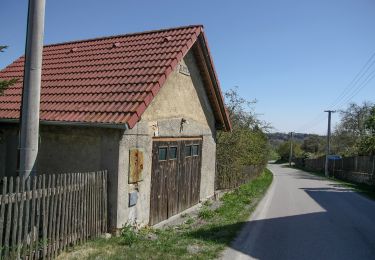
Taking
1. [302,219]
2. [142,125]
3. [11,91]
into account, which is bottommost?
[302,219]

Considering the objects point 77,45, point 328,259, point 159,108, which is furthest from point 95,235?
point 77,45

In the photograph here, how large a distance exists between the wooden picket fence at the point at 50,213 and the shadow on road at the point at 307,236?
8.28ft

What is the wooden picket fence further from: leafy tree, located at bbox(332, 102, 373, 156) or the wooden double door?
leafy tree, located at bbox(332, 102, 373, 156)

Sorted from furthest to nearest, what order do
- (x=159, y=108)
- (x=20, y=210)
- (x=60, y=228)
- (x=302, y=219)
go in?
(x=302, y=219), (x=159, y=108), (x=60, y=228), (x=20, y=210)

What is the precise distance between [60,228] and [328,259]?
511 centimetres

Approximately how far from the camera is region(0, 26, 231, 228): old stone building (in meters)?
8.36

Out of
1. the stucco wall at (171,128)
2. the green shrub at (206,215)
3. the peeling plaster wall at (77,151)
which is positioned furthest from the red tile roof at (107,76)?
the green shrub at (206,215)

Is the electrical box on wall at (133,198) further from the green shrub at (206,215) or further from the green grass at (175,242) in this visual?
the green shrub at (206,215)

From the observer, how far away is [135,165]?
8664mm

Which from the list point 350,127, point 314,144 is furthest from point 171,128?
point 314,144

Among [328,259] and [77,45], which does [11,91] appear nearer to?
[77,45]

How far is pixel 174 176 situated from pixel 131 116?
362 cm

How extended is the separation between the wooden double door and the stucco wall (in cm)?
28

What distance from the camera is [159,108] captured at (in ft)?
32.5
